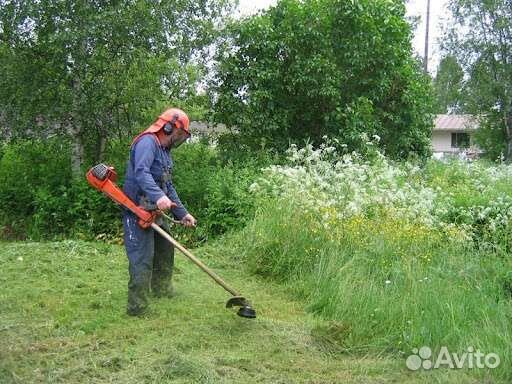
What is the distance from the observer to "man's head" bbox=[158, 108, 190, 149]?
16.7 feet

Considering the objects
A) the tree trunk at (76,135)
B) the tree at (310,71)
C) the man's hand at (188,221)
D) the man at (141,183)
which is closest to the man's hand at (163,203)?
the man at (141,183)

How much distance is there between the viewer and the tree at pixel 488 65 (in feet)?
81.4

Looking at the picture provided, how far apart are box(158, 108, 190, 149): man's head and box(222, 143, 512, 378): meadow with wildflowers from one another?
1.87 m

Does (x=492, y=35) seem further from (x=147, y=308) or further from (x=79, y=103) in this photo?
(x=147, y=308)

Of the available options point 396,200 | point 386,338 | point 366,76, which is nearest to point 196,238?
point 396,200

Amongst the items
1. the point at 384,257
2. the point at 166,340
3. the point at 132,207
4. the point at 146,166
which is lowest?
the point at 166,340

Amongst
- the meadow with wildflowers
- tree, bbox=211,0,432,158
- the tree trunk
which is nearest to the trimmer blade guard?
the meadow with wildflowers

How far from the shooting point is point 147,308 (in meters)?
5.14

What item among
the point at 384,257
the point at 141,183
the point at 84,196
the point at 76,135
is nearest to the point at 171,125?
the point at 141,183

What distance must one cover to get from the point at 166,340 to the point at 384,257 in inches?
89.8

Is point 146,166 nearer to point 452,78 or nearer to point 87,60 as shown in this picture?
point 87,60

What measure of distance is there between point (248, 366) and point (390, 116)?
9.08 m

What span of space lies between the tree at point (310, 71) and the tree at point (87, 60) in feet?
5.61

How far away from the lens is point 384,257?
18.9ft
